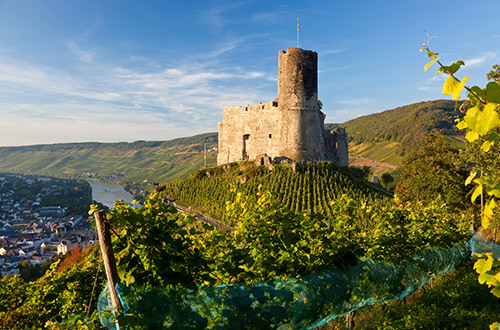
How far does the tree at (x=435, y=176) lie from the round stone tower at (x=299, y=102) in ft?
40.0

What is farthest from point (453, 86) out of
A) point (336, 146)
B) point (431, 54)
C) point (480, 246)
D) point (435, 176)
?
point (336, 146)

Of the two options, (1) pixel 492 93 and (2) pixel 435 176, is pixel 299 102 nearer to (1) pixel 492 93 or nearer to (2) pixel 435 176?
(2) pixel 435 176

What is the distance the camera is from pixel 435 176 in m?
25.5

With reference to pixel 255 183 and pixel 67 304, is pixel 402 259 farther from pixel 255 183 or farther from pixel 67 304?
pixel 255 183

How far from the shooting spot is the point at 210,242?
5.11 m

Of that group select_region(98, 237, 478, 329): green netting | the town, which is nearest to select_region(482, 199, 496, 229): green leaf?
select_region(98, 237, 478, 329): green netting

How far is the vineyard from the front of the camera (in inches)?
1216

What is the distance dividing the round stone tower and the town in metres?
40.6

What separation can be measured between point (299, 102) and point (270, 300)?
34735mm

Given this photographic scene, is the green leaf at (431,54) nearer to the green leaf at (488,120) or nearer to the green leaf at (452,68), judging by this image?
the green leaf at (452,68)

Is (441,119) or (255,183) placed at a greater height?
(441,119)

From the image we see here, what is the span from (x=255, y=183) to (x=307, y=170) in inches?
246

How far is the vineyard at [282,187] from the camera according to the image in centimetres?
3089

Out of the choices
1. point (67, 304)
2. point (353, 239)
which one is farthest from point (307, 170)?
point (67, 304)
